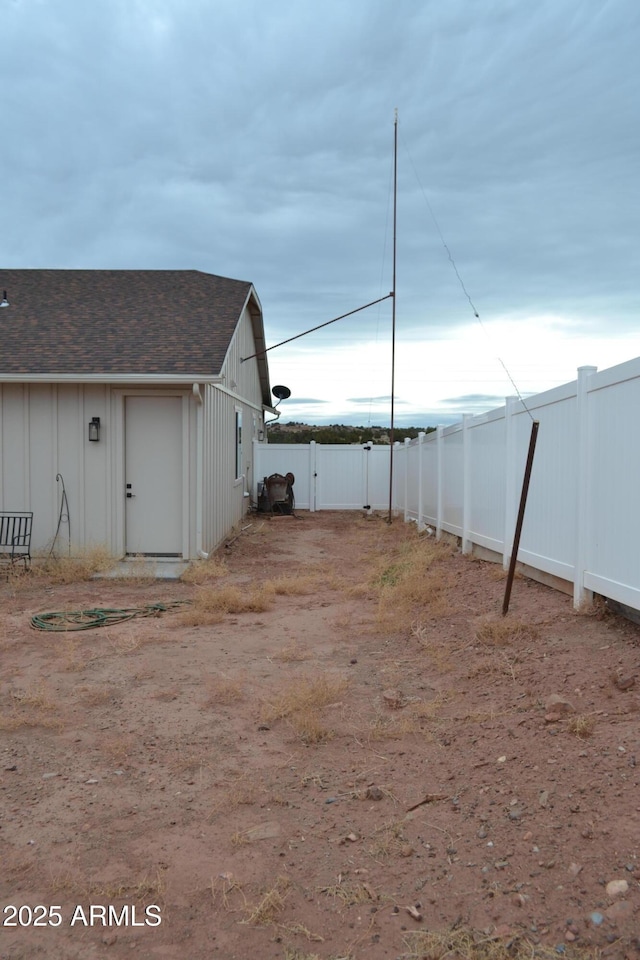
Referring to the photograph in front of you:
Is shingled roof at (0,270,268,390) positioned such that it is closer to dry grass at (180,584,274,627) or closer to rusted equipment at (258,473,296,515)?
→ dry grass at (180,584,274,627)

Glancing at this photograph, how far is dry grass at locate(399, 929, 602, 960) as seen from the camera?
2471 millimetres

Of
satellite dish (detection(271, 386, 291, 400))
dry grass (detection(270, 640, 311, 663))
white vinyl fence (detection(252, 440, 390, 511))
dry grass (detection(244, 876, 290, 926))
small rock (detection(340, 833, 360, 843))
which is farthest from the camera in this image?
satellite dish (detection(271, 386, 291, 400))

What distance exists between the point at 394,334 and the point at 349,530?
461cm

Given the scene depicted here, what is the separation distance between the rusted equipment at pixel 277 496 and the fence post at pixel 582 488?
14757 mm

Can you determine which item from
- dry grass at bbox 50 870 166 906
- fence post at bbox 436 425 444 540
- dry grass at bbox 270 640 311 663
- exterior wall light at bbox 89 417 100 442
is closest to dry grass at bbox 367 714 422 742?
dry grass at bbox 270 640 311 663

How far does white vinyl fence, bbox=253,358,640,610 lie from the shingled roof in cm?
411

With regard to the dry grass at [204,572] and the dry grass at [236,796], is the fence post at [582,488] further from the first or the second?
the dry grass at [204,572]

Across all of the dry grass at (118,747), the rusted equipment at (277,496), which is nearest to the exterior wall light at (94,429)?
the dry grass at (118,747)

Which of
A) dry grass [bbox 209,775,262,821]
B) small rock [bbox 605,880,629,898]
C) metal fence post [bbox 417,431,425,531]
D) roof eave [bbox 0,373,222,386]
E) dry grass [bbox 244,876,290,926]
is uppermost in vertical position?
roof eave [bbox 0,373,222,386]

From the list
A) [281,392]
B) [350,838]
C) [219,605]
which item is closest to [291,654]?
[219,605]

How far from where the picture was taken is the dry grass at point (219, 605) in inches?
308

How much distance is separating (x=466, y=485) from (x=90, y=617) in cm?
533

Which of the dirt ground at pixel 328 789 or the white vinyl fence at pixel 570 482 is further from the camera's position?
the white vinyl fence at pixel 570 482

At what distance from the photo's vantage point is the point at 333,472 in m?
22.4
